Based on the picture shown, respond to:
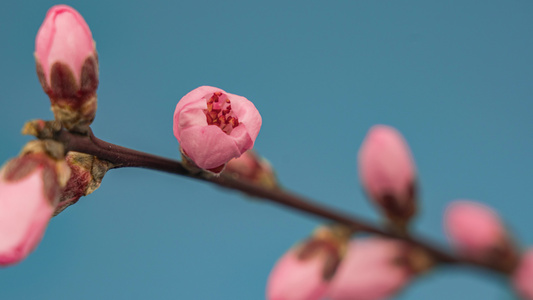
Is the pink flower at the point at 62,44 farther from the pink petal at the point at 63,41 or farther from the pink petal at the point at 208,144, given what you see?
the pink petal at the point at 208,144

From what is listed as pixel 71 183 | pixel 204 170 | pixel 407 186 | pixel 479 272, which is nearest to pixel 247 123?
pixel 204 170

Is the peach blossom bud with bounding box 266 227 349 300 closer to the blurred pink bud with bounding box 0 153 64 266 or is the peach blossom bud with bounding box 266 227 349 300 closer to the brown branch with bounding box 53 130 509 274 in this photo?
the brown branch with bounding box 53 130 509 274

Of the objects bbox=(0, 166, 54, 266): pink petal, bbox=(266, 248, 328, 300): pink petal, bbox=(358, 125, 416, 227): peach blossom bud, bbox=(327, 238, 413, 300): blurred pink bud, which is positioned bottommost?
bbox=(0, 166, 54, 266): pink petal

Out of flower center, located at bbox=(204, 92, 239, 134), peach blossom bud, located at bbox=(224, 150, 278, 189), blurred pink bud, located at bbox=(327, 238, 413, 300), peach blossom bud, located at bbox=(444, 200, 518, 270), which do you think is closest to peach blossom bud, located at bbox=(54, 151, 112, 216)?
flower center, located at bbox=(204, 92, 239, 134)

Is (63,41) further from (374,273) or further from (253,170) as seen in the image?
(374,273)

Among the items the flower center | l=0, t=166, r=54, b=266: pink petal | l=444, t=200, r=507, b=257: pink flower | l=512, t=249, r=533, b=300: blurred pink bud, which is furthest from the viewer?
l=444, t=200, r=507, b=257: pink flower

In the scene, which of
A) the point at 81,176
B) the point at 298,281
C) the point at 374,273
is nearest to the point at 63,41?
the point at 81,176

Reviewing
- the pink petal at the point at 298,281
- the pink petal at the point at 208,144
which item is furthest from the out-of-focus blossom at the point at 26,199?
the pink petal at the point at 298,281

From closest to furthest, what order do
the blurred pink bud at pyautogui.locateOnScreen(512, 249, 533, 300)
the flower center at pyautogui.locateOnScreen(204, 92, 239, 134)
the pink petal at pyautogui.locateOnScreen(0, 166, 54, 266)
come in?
the pink petal at pyautogui.locateOnScreen(0, 166, 54, 266), the flower center at pyautogui.locateOnScreen(204, 92, 239, 134), the blurred pink bud at pyautogui.locateOnScreen(512, 249, 533, 300)
